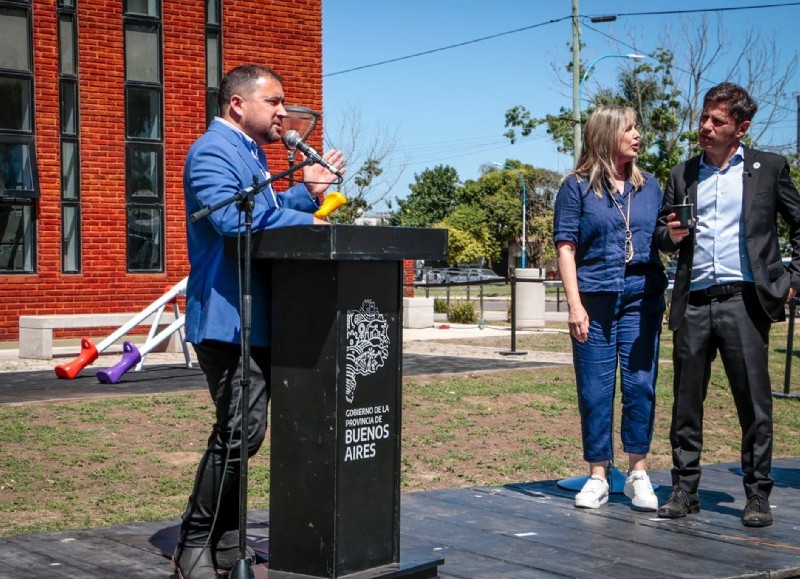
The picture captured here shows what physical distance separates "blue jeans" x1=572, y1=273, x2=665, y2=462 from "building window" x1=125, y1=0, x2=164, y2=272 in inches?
521

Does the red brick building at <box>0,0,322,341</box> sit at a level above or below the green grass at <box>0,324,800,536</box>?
above

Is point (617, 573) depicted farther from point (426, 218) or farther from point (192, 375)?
point (426, 218)

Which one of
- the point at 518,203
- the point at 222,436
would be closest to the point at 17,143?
the point at 222,436

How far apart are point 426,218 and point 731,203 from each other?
365 ft

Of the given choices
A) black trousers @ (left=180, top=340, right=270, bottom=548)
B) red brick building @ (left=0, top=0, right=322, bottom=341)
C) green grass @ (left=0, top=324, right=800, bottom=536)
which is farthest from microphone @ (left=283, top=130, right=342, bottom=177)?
red brick building @ (left=0, top=0, right=322, bottom=341)

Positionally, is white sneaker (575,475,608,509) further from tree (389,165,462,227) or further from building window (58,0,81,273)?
tree (389,165,462,227)

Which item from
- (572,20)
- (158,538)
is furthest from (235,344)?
(572,20)

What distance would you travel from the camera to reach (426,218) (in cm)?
11725

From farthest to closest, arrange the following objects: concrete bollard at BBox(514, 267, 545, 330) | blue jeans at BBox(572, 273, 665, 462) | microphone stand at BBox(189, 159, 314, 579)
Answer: concrete bollard at BBox(514, 267, 545, 330)
blue jeans at BBox(572, 273, 665, 462)
microphone stand at BBox(189, 159, 314, 579)

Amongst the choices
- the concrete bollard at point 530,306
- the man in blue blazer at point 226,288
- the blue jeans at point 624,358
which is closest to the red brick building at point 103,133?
the concrete bollard at point 530,306

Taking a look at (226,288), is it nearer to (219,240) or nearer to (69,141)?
(219,240)

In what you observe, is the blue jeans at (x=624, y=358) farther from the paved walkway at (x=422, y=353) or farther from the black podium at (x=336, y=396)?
the paved walkway at (x=422, y=353)

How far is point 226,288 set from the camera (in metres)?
4.58

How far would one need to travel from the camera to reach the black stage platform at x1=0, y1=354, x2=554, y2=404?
12.0 m
